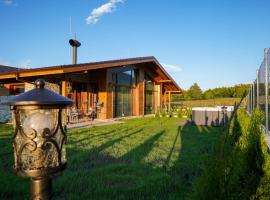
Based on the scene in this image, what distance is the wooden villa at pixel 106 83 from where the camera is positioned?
465 inches

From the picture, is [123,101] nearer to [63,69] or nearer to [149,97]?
[149,97]

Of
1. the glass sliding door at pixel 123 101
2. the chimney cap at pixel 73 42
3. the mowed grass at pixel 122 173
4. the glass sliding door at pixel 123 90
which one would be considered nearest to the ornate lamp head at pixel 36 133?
the mowed grass at pixel 122 173

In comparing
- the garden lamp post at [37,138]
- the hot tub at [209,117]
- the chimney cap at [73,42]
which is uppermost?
the chimney cap at [73,42]

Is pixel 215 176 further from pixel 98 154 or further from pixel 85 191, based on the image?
pixel 98 154

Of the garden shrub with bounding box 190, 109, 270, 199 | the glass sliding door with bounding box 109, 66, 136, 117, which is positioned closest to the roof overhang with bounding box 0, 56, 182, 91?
the glass sliding door with bounding box 109, 66, 136, 117

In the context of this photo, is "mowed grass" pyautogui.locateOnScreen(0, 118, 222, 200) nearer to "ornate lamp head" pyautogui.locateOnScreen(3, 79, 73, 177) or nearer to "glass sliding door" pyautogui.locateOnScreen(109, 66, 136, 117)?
"ornate lamp head" pyautogui.locateOnScreen(3, 79, 73, 177)

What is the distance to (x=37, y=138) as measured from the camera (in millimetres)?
1416

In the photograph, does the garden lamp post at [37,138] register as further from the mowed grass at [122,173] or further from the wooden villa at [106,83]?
the wooden villa at [106,83]

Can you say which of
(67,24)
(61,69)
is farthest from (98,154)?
(67,24)

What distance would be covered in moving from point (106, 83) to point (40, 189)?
14150 mm

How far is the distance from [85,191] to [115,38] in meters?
19.0

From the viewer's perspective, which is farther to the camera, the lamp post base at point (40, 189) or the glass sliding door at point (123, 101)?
the glass sliding door at point (123, 101)

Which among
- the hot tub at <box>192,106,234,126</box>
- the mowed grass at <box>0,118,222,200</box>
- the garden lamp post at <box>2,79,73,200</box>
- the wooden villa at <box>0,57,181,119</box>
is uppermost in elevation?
the wooden villa at <box>0,57,181,119</box>

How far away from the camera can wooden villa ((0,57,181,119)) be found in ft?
38.7
